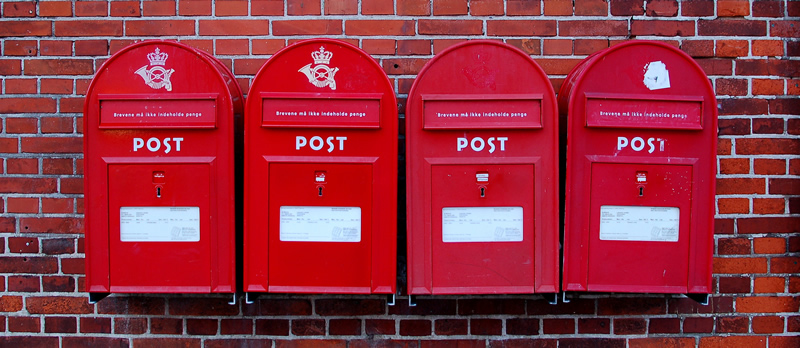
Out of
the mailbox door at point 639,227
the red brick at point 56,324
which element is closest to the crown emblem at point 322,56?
the mailbox door at point 639,227

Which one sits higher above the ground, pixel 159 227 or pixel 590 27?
pixel 590 27

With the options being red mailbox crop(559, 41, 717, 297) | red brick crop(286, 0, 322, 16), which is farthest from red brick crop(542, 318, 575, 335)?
red brick crop(286, 0, 322, 16)

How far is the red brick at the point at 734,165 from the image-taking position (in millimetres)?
2184

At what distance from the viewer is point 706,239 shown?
5.85ft

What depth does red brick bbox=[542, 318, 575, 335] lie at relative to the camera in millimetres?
2193

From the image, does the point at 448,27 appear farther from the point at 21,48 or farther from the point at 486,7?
the point at 21,48

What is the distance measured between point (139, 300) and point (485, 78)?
1.77 metres

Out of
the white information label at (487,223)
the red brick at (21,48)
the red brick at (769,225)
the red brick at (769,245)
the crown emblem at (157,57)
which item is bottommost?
the red brick at (769,245)

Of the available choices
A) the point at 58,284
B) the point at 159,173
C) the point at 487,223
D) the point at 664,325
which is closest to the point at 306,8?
the point at 159,173

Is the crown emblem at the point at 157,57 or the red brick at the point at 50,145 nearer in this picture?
the crown emblem at the point at 157,57

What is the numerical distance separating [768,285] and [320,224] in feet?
6.59

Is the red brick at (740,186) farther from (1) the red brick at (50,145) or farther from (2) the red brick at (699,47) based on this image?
(1) the red brick at (50,145)

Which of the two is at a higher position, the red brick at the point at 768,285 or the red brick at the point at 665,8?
the red brick at the point at 665,8

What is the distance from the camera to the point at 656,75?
1.80 meters
